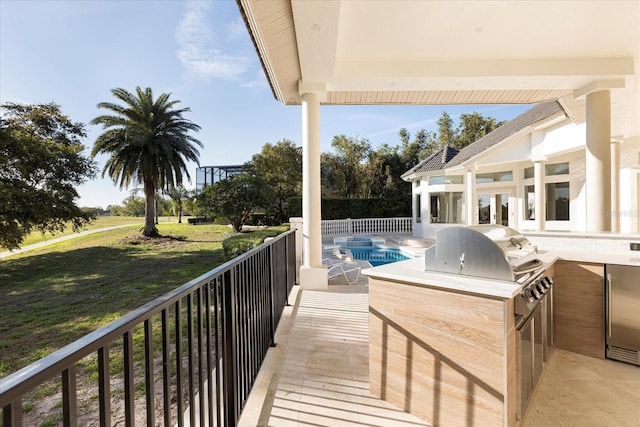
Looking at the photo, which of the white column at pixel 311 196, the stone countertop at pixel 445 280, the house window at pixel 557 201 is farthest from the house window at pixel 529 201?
the stone countertop at pixel 445 280

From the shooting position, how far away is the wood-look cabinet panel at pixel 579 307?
8.78ft

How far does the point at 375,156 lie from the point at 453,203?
400 inches

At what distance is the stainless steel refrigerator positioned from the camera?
251 cm

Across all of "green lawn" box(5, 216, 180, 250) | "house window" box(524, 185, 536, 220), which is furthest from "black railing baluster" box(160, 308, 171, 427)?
"green lawn" box(5, 216, 180, 250)

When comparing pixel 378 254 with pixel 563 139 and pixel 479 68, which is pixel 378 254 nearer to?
pixel 563 139

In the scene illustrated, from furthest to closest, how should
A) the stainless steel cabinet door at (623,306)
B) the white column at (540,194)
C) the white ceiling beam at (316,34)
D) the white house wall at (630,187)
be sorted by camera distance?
1. the white column at (540,194)
2. the white house wall at (630,187)
3. the white ceiling beam at (316,34)
4. the stainless steel cabinet door at (623,306)

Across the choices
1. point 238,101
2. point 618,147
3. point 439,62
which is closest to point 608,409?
point 439,62

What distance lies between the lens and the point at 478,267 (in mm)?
1839

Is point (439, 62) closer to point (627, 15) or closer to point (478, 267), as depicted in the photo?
point (627, 15)

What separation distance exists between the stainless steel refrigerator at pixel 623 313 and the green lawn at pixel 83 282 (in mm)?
6999

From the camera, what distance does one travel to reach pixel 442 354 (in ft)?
5.92

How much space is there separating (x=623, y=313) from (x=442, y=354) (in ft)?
6.74

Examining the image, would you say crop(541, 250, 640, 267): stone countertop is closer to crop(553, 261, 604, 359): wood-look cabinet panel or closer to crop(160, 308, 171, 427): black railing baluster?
crop(553, 261, 604, 359): wood-look cabinet panel

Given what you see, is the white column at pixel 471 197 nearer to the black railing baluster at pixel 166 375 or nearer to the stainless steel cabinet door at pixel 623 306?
the stainless steel cabinet door at pixel 623 306
